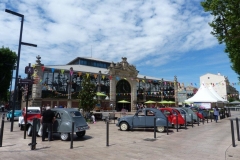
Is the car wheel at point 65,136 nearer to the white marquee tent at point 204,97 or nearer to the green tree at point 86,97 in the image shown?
the green tree at point 86,97

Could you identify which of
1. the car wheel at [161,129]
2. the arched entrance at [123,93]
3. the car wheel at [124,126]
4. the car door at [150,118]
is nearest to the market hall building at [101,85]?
the arched entrance at [123,93]

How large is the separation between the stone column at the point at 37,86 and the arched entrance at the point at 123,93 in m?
15.5

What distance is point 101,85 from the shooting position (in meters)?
38.4

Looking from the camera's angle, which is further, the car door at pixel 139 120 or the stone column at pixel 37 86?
the stone column at pixel 37 86

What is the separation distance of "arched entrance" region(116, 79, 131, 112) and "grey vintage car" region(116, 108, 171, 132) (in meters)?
26.3

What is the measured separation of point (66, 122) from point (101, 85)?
27.9 m

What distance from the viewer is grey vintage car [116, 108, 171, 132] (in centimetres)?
1368

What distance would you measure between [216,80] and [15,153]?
88.5m

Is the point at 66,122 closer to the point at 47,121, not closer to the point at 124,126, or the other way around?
the point at 47,121

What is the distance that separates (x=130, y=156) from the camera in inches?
287

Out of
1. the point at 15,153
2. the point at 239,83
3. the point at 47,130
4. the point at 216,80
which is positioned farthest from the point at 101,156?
the point at 216,80

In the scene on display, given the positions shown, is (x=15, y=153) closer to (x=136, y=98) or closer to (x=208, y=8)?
(x=208, y=8)

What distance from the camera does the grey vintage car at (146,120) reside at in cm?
1368

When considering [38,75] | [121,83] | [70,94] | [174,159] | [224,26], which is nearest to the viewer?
[174,159]
